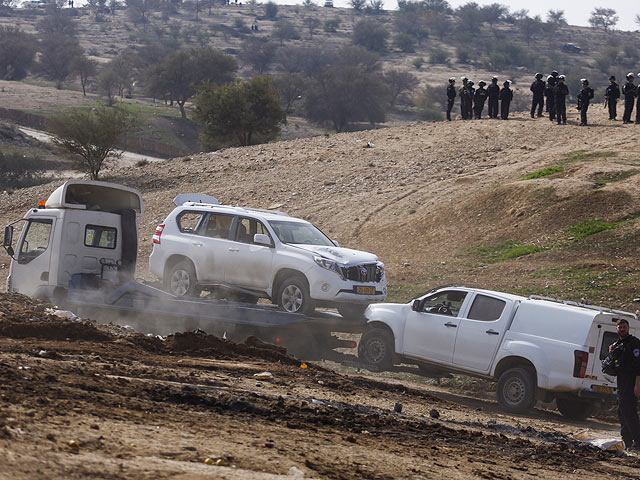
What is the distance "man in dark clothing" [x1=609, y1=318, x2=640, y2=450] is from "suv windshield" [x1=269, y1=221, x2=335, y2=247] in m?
5.97

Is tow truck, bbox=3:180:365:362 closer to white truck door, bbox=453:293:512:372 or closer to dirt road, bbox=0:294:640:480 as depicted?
dirt road, bbox=0:294:640:480

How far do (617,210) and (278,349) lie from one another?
11.9 m

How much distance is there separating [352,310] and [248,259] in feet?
6.42

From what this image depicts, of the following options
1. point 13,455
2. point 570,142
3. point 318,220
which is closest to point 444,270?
point 318,220

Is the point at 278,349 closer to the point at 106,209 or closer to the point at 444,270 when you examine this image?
the point at 106,209

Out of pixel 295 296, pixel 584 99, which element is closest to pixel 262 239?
pixel 295 296

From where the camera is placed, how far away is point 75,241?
591 inches

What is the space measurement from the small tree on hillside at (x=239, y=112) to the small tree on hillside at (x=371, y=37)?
3445 inches

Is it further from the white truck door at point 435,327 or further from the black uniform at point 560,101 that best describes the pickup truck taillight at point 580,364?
the black uniform at point 560,101

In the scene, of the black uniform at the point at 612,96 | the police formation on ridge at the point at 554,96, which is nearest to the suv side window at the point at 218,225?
the police formation on ridge at the point at 554,96

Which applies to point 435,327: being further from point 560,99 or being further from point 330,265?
point 560,99

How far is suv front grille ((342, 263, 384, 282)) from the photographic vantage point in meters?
13.5

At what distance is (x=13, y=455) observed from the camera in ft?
17.9

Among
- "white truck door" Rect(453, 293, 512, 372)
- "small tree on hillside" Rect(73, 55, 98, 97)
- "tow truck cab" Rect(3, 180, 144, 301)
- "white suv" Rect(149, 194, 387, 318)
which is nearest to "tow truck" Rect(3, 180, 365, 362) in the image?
"tow truck cab" Rect(3, 180, 144, 301)
